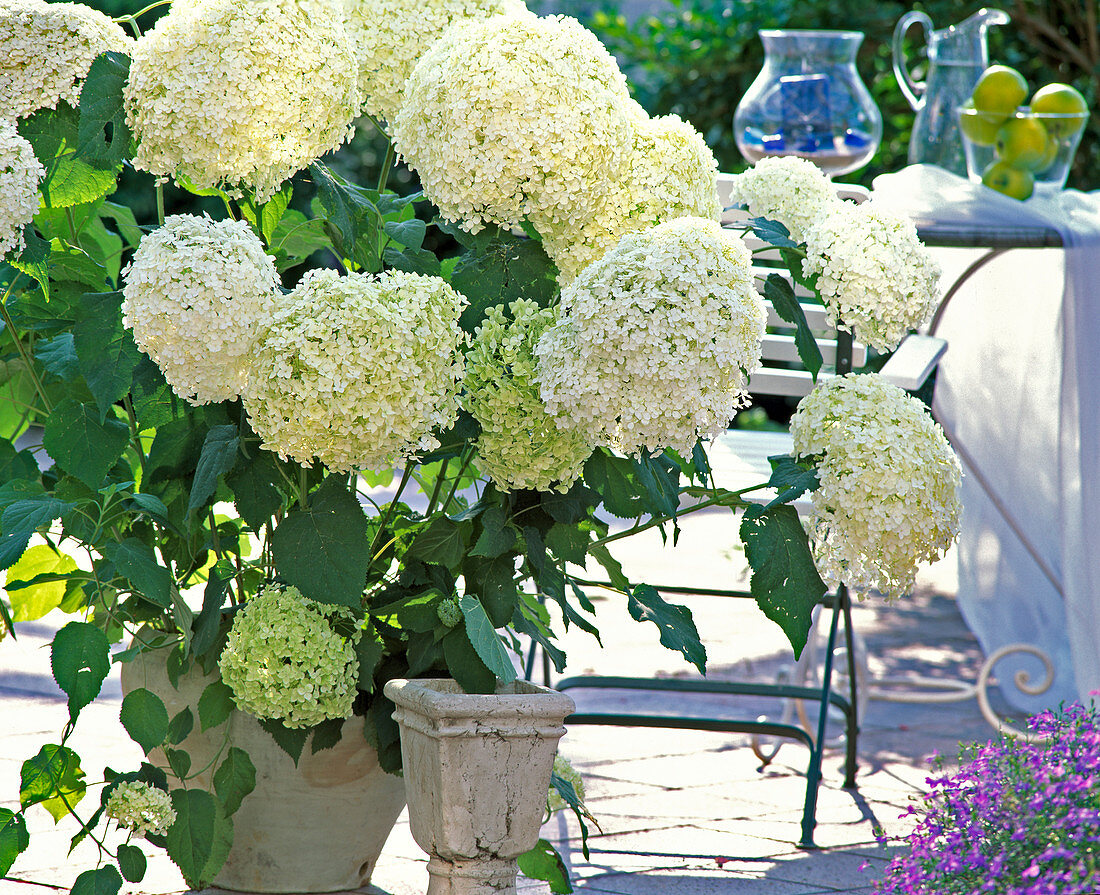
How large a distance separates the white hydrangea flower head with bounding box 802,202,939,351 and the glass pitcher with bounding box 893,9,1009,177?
5.02ft

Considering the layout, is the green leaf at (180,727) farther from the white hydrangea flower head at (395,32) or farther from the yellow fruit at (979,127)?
the yellow fruit at (979,127)

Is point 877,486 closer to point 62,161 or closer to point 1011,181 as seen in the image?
point 62,161

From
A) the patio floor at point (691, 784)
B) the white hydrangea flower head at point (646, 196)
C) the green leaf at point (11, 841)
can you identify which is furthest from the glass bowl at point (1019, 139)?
the green leaf at point (11, 841)

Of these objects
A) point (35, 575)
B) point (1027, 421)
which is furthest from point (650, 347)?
point (1027, 421)

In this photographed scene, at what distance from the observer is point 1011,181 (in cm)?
251

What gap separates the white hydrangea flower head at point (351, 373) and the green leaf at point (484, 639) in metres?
0.17

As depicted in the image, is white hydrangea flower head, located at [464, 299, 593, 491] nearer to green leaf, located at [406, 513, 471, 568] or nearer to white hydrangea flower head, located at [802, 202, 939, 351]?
green leaf, located at [406, 513, 471, 568]

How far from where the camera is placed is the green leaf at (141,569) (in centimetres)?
115

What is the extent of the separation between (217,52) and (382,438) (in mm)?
379

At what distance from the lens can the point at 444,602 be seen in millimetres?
1250

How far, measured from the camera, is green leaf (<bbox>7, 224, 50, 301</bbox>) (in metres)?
1.21

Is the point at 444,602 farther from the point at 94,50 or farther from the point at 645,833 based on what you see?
the point at 645,833

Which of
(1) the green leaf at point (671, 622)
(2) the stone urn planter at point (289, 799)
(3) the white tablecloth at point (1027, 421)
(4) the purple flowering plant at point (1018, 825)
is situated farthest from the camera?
(3) the white tablecloth at point (1027, 421)

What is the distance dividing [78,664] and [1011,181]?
2051mm
